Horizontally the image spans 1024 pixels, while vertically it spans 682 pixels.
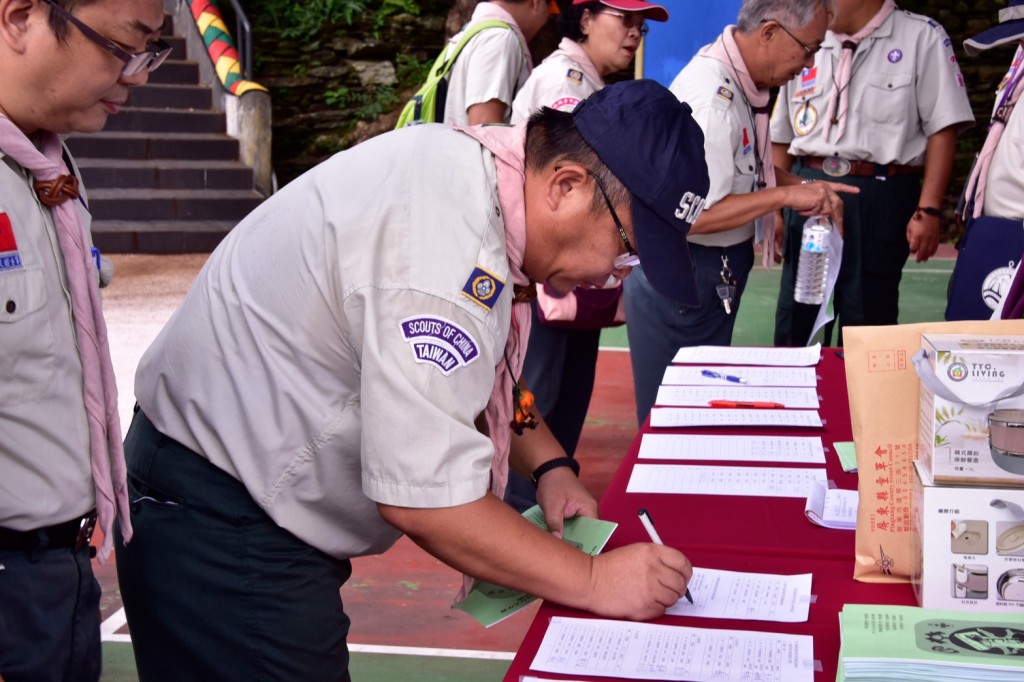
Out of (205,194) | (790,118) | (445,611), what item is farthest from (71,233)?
(205,194)

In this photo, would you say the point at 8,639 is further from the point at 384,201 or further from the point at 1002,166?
the point at 1002,166

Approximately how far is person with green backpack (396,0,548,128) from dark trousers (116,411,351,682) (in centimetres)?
224

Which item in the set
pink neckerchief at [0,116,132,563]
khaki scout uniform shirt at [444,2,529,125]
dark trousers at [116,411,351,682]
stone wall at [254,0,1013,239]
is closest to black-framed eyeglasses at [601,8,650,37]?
khaki scout uniform shirt at [444,2,529,125]

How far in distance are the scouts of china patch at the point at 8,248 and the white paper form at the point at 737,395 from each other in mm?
1480

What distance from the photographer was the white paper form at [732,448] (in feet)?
7.01

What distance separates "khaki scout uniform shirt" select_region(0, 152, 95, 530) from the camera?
4.57 feet

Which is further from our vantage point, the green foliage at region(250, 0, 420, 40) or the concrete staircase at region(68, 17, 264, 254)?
the green foliage at region(250, 0, 420, 40)

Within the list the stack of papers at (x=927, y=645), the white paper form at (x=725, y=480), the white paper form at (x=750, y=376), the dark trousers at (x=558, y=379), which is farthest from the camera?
the dark trousers at (x=558, y=379)

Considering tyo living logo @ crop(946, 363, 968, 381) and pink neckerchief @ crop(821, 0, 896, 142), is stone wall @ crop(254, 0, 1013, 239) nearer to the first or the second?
pink neckerchief @ crop(821, 0, 896, 142)

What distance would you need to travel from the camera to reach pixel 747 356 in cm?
294

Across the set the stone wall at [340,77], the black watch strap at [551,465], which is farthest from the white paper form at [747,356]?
the stone wall at [340,77]

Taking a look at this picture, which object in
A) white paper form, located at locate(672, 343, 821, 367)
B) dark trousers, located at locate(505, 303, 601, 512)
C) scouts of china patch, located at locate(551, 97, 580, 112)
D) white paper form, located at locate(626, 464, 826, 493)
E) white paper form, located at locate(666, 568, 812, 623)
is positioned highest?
scouts of china patch, located at locate(551, 97, 580, 112)

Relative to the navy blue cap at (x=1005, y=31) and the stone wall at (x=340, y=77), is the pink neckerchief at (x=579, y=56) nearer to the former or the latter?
the navy blue cap at (x=1005, y=31)

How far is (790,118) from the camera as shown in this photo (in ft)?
14.3
